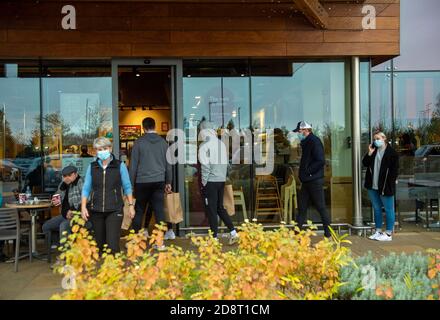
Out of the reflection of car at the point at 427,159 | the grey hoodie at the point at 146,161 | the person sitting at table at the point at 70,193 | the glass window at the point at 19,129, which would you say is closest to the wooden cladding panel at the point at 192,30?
the glass window at the point at 19,129

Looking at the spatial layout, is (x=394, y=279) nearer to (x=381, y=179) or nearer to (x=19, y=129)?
(x=381, y=179)

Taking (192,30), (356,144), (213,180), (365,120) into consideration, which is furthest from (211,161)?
(365,120)

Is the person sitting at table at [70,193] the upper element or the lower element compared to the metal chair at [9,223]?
upper

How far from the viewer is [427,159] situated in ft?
Result: 29.1

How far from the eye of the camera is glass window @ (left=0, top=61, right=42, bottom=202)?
815 centimetres

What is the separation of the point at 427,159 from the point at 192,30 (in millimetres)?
Result: 5089

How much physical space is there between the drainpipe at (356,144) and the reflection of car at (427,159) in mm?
1384

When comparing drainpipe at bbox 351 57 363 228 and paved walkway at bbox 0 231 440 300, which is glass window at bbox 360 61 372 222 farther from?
paved walkway at bbox 0 231 440 300

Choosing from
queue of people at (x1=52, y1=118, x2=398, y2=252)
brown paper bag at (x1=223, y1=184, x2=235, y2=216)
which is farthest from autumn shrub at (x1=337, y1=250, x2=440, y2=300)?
brown paper bag at (x1=223, y1=184, x2=235, y2=216)

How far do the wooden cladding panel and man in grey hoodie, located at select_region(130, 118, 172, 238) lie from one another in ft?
5.56

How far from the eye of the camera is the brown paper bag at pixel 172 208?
23.7 feet

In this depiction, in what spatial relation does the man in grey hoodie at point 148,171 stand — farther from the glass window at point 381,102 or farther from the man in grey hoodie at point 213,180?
the glass window at point 381,102
